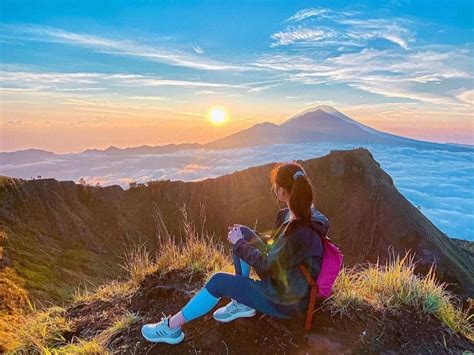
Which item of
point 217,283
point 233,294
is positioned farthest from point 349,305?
point 217,283

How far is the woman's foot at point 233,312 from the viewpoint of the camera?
4453 mm

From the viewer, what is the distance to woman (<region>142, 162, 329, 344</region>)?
3791 mm

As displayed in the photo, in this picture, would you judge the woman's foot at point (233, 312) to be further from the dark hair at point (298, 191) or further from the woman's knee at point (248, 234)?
the dark hair at point (298, 191)

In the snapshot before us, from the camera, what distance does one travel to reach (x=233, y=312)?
14.7ft

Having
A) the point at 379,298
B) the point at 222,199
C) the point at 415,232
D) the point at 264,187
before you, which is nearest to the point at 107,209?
the point at 222,199

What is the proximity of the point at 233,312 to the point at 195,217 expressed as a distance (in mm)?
41142

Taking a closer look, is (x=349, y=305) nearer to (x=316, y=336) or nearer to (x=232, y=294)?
(x=316, y=336)

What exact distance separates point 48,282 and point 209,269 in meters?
22.7

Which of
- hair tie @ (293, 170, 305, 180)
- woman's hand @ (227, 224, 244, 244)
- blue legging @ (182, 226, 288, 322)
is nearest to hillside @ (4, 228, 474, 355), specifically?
blue legging @ (182, 226, 288, 322)

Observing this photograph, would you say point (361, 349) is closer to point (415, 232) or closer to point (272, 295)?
point (272, 295)

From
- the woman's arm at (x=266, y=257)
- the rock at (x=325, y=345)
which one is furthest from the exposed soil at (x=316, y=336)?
the woman's arm at (x=266, y=257)

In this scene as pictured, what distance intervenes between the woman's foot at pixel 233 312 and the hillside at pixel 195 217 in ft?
80.7

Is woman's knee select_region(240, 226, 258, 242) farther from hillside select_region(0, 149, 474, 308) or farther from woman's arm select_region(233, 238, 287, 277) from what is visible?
hillside select_region(0, 149, 474, 308)

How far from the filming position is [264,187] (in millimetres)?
47156
